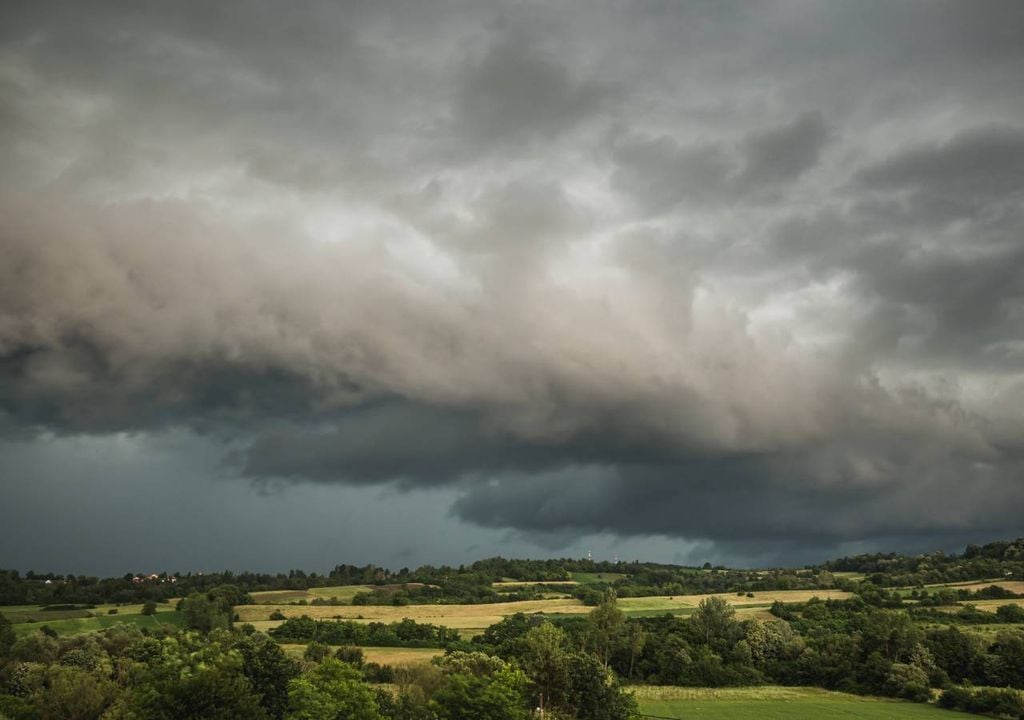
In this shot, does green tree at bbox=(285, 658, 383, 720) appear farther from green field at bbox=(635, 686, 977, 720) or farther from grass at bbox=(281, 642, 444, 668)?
green field at bbox=(635, 686, 977, 720)

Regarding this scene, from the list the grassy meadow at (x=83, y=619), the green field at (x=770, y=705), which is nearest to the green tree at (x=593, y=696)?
the green field at (x=770, y=705)

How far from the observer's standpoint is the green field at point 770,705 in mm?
112438

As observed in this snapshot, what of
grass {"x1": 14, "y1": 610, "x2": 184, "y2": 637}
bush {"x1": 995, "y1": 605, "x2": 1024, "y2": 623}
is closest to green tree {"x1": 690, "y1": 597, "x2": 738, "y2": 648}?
bush {"x1": 995, "y1": 605, "x2": 1024, "y2": 623}

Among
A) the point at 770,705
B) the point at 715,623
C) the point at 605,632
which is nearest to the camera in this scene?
the point at 770,705

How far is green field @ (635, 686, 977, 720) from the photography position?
112438mm

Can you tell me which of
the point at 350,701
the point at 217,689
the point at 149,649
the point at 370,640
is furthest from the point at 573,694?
the point at 370,640

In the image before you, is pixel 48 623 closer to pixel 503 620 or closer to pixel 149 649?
pixel 149 649

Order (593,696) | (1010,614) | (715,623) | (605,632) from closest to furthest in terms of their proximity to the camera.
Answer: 1. (593,696)
2. (605,632)
3. (1010,614)
4. (715,623)

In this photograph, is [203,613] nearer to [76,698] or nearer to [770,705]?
[76,698]

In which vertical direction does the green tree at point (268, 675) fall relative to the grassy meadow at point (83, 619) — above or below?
above

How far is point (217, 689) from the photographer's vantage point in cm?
7238

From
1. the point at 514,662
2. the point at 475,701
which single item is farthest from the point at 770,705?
the point at 475,701

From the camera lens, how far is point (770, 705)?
123 metres

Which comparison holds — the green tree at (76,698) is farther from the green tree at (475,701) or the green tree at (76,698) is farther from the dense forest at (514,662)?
the green tree at (475,701)
